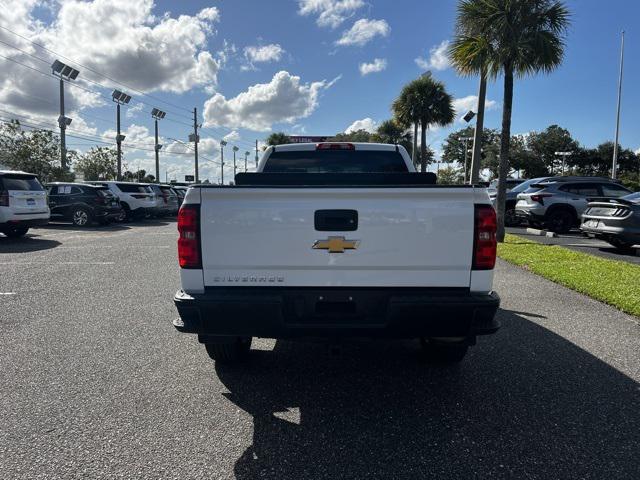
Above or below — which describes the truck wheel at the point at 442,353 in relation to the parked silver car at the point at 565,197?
below

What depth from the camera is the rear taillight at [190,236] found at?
2.85 meters

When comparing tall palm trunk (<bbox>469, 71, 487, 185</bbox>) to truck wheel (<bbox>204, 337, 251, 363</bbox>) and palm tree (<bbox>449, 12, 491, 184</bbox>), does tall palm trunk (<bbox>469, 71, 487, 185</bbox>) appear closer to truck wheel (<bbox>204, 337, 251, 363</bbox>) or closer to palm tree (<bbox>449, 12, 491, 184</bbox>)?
palm tree (<bbox>449, 12, 491, 184</bbox>)

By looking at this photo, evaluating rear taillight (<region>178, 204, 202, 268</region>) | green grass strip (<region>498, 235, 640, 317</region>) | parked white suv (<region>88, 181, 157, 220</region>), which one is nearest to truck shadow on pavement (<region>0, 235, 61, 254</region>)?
parked white suv (<region>88, 181, 157, 220</region>)

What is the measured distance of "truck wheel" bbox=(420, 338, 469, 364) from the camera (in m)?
3.68

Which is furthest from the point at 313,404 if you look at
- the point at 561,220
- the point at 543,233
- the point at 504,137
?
the point at 561,220

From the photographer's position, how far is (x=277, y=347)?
435cm

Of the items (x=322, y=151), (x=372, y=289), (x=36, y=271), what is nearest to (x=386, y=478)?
(x=372, y=289)

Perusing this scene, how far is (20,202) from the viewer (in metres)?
11.4

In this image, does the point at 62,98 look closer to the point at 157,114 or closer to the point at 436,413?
the point at 157,114

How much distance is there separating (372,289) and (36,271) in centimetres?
740

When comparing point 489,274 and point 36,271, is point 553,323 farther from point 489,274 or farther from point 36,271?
point 36,271

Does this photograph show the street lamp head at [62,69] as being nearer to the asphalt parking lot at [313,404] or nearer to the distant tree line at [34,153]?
the distant tree line at [34,153]

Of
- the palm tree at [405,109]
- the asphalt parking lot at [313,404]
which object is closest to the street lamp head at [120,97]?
the palm tree at [405,109]

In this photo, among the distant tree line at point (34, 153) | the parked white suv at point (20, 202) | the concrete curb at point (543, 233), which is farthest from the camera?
the distant tree line at point (34, 153)
